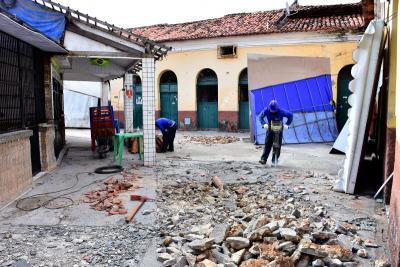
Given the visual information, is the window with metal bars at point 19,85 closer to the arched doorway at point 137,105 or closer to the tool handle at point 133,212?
the tool handle at point 133,212

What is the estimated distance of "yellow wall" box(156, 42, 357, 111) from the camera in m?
17.8

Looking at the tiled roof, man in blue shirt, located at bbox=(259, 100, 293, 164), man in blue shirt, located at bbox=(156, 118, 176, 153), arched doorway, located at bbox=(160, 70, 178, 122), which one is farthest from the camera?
arched doorway, located at bbox=(160, 70, 178, 122)

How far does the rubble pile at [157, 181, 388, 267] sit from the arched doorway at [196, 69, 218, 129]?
14722 millimetres

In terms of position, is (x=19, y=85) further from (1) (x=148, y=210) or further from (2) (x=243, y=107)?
(2) (x=243, y=107)

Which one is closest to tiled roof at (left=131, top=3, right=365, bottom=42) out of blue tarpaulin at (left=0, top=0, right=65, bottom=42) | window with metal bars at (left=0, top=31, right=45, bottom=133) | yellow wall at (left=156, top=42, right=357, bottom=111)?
yellow wall at (left=156, top=42, right=357, bottom=111)

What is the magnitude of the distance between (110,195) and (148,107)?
332 cm

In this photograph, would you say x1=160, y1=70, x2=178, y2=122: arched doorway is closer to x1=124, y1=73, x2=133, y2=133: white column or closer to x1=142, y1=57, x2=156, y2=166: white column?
x1=124, y1=73, x2=133, y2=133: white column

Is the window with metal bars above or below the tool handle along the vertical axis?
above

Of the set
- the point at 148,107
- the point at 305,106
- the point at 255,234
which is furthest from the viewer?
the point at 305,106

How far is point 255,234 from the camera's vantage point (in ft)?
13.9

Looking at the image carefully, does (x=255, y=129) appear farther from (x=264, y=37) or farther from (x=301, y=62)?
(x=264, y=37)

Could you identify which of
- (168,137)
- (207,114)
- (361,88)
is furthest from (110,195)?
(207,114)

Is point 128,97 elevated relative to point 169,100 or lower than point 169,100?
lower

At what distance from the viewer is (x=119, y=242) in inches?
183
